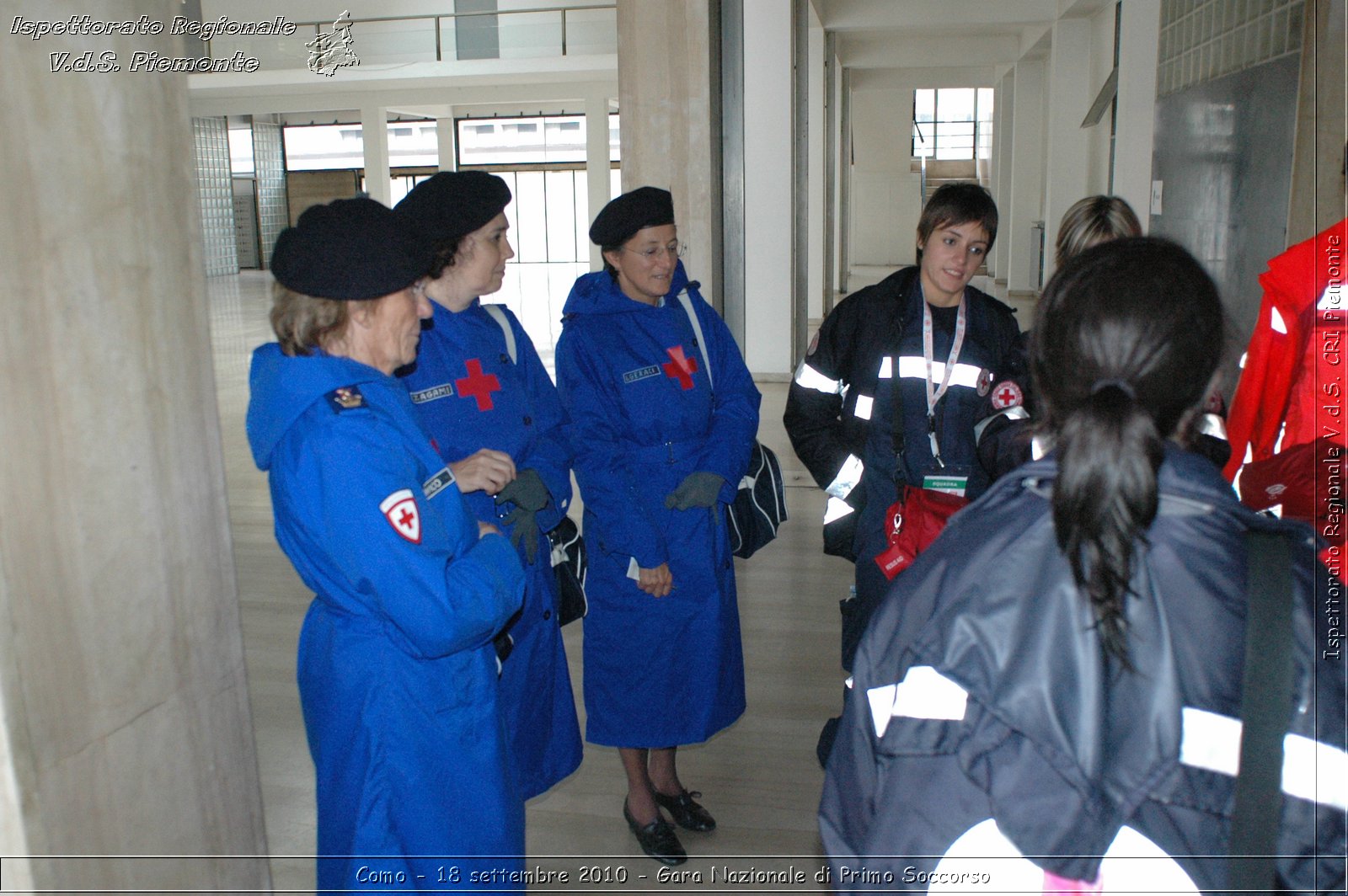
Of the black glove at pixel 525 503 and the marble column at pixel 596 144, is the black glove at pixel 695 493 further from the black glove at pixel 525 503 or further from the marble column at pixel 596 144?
the marble column at pixel 596 144

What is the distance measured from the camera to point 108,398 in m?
1.47

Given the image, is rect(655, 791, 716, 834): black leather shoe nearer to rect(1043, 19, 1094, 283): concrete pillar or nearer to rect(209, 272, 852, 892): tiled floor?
rect(209, 272, 852, 892): tiled floor

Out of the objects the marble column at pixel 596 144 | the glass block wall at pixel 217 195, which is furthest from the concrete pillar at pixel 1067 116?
the glass block wall at pixel 217 195

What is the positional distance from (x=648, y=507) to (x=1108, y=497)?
1702 mm

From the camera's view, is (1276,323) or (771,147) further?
(771,147)

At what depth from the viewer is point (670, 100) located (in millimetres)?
4902

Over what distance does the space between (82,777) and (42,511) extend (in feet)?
1.21

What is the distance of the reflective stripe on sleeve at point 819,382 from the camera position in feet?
8.09

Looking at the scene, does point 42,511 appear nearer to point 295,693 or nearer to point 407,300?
point 407,300

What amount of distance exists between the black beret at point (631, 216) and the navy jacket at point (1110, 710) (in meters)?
1.58

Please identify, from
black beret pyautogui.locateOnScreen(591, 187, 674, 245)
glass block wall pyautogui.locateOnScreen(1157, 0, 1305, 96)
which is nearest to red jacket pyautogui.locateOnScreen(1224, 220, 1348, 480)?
black beret pyautogui.locateOnScreen(591, 187, 674, 245)

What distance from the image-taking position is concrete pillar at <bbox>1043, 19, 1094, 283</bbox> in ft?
43.1

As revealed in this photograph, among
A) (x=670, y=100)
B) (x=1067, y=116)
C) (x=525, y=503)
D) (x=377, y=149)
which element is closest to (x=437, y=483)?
(x=525, y=503)

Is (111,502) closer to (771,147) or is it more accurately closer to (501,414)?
(501,414)
